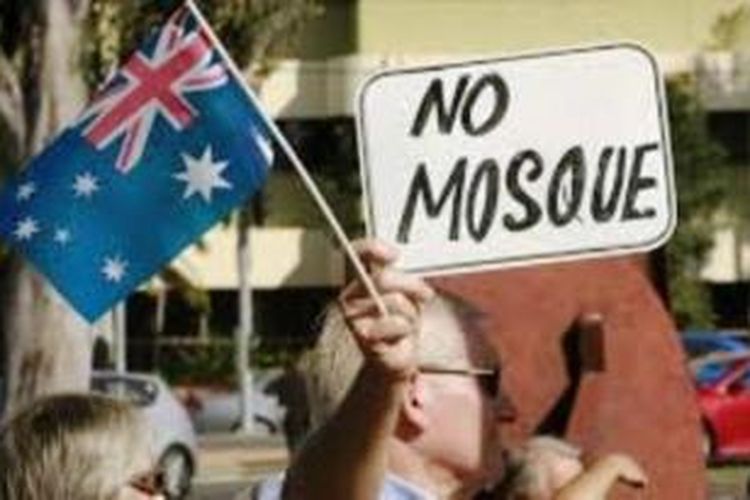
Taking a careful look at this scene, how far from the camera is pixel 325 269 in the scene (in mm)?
51906

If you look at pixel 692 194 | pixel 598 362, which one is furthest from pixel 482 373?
pixel 692 194

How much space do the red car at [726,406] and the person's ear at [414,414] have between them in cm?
2098

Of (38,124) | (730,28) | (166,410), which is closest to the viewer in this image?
(38,124)

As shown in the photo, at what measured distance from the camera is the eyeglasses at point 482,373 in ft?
13.3

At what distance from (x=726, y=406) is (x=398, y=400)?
22231mm

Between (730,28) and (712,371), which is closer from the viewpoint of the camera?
(712,371)

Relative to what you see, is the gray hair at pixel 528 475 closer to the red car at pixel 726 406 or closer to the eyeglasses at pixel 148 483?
the eyeglasses at pixel 148 483

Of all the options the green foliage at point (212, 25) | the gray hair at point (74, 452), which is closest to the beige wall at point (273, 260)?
the green foliage at point (212, 25)

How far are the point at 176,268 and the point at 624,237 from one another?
41.4 metres

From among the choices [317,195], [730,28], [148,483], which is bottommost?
[148,483]

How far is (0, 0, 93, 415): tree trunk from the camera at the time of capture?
47.8ft

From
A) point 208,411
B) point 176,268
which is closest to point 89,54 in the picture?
point 208,411

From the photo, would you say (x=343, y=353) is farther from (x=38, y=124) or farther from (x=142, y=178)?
(x=38, y=124)

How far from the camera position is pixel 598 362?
5684 millimetres
